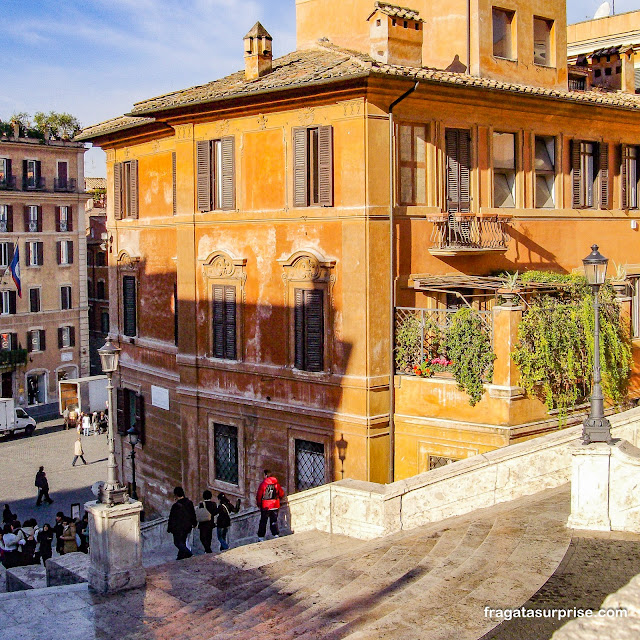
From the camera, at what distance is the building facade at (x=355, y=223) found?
18.7 m

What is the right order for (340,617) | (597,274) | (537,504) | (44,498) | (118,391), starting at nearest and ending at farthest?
(340,617) < (597,274) < (537,504) < (118,391) < (44,498)

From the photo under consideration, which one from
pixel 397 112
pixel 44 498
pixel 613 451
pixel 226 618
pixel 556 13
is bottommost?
pixel 44 498

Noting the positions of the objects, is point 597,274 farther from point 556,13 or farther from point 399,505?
point 556,13

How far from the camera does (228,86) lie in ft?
69.6

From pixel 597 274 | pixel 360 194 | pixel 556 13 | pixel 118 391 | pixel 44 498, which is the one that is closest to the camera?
pixel 597 274

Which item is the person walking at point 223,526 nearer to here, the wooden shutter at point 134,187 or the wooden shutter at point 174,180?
the wooden shutter at point 174,180

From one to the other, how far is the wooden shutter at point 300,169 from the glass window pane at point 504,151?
4.37 m

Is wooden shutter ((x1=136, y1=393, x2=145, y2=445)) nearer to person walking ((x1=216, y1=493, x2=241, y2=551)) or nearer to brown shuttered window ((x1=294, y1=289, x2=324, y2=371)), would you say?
brown shuttered window ((x1=294, y1=289, x2=324, y2=371))

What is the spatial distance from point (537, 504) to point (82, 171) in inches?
1805

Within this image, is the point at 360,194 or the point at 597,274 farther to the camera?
the point at 360,194

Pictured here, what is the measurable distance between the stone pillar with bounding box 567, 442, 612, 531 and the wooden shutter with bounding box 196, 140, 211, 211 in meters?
11.4

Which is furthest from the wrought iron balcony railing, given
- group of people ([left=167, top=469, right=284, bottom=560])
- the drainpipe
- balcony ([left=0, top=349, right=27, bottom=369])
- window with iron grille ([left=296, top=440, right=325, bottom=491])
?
group of people ([left=167, top=469, right=284, bottom=560])

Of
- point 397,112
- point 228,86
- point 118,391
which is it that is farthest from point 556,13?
point 118,391

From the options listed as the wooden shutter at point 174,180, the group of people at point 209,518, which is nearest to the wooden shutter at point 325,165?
the wooden shutter at point 174,180
